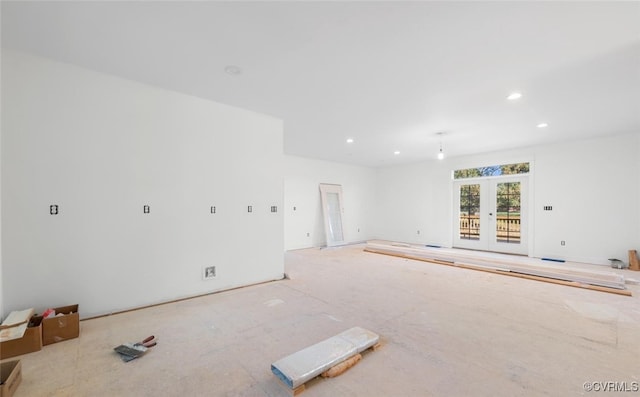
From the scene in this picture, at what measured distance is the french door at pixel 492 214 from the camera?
661 centimetres

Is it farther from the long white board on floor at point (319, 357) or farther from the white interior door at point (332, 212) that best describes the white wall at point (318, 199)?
the long white board on floor at point (319, 357)

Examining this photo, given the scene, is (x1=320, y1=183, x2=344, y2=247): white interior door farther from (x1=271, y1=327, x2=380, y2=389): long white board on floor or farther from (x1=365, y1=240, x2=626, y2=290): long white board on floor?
(x1=271, y1=327, x2=380, y2=389): long white board on floor

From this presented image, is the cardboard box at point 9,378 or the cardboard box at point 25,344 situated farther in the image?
the cardboard box at point 25,344

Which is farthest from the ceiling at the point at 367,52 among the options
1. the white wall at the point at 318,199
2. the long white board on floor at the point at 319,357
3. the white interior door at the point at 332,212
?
the white interior door at the point at 332,212

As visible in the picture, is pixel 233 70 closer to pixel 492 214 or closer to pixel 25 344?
pixel 25 344

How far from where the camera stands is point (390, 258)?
6.31 metres

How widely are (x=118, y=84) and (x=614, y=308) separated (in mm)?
6492

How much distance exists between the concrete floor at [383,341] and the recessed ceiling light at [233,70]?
2.74m

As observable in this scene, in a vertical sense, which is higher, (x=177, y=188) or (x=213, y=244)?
(x=177, y=188)

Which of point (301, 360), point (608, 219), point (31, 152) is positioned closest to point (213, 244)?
point (31, 152)

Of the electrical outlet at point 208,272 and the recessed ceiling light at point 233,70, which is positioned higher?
the recessed ceiling light at point 233,70

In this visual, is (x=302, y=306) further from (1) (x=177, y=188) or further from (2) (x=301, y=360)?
(1) (x=177, y=188)

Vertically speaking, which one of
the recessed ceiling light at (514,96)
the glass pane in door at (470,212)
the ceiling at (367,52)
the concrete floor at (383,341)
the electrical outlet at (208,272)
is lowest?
the concrete floor at (383,341)

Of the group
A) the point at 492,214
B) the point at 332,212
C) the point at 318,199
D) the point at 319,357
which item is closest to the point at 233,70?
the point at 319,357
